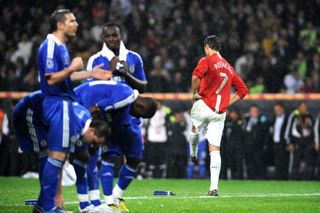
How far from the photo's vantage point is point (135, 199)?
1359cm

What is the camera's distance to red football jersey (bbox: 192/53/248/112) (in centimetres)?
1459

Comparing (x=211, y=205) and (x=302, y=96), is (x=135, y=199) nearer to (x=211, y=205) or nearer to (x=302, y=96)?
(x=211, y=205)

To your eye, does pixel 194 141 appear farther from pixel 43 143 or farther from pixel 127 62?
pixel 43 143

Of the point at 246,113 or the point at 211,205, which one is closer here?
the point at 211,205

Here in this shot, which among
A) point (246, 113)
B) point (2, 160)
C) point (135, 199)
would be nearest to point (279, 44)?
point (246, 113)

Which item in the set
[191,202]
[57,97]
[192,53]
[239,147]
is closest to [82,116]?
[57,97]

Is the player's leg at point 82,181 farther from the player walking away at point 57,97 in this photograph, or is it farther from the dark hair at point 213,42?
the dark hair at point 213,42

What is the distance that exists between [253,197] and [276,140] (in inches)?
346

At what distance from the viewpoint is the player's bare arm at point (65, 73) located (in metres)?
10.0

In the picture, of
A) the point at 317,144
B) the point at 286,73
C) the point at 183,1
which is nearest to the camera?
the point at 317,144

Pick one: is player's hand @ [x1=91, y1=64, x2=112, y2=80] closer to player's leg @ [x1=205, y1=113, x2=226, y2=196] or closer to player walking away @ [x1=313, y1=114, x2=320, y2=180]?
player's leg @ [x1=205, y1=113, x2=226, y2=196]

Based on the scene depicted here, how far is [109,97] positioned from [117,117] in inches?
15.6

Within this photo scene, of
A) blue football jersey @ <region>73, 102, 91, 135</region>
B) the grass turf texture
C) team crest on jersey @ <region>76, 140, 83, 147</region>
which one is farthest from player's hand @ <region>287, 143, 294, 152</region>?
blue football jersey @ <region>73, 102, 91, 135</region>

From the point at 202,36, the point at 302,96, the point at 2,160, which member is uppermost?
the point at 202,36
